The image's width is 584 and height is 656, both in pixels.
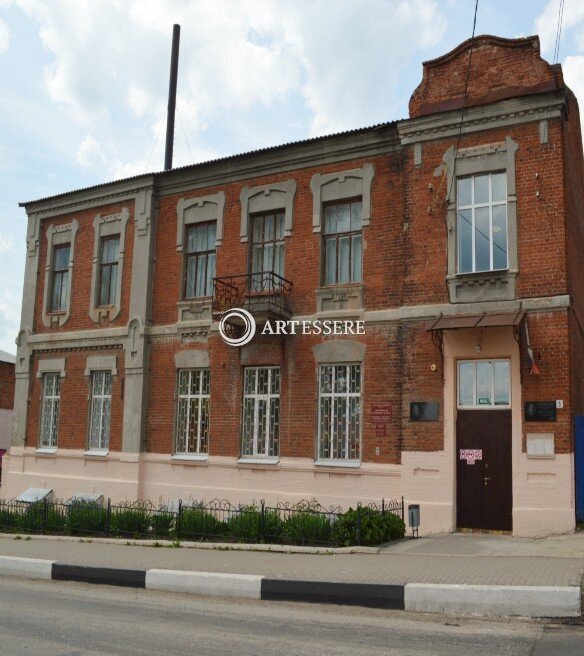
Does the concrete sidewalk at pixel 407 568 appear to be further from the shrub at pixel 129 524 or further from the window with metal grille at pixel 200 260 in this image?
the window with metal grille at pixel 200 260

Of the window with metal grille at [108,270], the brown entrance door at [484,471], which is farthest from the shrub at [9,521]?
the brown entrance door at [484,471]

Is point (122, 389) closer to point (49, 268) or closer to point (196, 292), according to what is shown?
point (196, 292)

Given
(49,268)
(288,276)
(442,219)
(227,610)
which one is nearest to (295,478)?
(288,276)

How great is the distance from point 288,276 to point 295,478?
177 inches

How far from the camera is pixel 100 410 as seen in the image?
1919 cm

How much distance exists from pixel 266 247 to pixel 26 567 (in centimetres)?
893

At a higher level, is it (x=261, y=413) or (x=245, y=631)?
(x=261, y=413)

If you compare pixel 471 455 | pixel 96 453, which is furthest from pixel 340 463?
pixel 96 453

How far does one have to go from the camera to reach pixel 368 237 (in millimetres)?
15570

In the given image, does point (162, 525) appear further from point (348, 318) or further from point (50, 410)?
point (50, 410)

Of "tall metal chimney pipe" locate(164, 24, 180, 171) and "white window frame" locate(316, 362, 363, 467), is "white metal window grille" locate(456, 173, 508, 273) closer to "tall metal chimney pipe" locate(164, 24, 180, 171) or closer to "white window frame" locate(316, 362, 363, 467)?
"white window frame" locate(316, 362, 363, 467)

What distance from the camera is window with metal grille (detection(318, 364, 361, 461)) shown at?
15.2m

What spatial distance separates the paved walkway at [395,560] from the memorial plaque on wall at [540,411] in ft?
6.74

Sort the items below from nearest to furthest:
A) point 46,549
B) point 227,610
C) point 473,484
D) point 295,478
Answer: point 227,610
point 46,549
point 473,484
point 295,478
